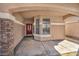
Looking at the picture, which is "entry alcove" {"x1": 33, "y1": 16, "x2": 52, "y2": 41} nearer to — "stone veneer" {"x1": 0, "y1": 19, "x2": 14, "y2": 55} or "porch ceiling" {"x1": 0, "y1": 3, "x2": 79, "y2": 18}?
"porch ceiling" {"x1": 0, "y1": 3, "x2": 79, "y2": 18}

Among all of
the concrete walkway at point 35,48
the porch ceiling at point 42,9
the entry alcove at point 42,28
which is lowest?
the concrete walkway at point 35,48

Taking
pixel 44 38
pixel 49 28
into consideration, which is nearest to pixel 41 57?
pixel 44 38

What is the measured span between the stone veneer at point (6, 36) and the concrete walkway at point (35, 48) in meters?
0.17

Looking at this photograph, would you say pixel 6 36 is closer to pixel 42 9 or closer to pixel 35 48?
pixel 35 48

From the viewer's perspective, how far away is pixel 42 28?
8.25ft

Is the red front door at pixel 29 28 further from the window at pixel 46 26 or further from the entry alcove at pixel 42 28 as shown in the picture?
the window at pixel 46 26

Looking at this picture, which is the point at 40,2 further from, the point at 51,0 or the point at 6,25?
the point at 6,25

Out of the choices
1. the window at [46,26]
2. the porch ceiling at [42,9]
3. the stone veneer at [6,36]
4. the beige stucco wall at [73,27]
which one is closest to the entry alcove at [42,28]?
the window at [46,26]

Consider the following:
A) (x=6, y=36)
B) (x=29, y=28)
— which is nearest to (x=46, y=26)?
(x=29, y=28)

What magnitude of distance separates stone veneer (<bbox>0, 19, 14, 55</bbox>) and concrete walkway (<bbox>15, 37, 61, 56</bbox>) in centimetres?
17

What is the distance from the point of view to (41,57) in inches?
93.5

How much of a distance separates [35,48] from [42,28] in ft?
1.46

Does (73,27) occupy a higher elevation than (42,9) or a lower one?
lower

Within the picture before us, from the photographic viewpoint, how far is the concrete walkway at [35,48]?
2.36m
